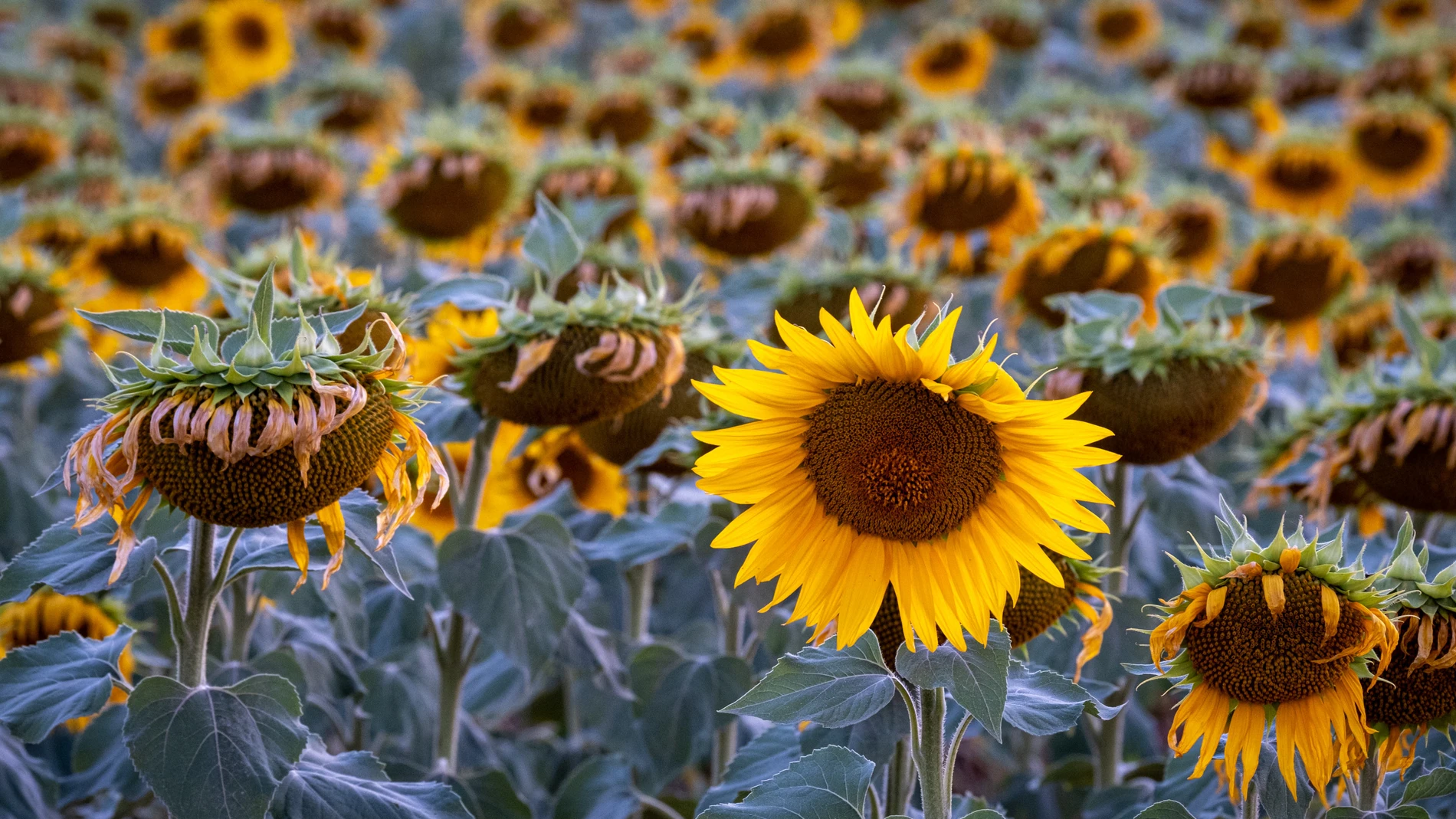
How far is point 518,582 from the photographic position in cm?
162

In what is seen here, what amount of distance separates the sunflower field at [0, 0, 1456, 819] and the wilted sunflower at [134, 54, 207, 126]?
0.81m

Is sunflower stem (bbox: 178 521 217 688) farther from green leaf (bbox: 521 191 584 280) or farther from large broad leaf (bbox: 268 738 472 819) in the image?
green leaf (bbox: 521 191 584 280)

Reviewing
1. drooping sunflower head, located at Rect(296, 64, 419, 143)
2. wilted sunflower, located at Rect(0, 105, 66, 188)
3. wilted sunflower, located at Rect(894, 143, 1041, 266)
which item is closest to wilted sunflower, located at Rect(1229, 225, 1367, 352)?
wilted sunflower, located at Rect(894, 143, 1041, 266)

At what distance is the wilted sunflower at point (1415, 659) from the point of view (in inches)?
46.4

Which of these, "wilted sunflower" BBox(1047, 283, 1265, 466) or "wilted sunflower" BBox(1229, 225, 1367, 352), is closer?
"wilted sunflower" BBox(1047, 283, 1265, 466)

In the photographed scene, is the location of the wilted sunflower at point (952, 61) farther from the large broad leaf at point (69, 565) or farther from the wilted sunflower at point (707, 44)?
the large broad leaf at point (69, 565)

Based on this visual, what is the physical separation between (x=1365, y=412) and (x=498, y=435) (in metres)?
1.21

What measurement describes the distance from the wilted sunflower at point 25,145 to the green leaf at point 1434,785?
3.66 metres

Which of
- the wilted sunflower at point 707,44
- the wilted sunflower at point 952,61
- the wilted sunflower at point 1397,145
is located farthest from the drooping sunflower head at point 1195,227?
the wilted sunflower at point 707,44

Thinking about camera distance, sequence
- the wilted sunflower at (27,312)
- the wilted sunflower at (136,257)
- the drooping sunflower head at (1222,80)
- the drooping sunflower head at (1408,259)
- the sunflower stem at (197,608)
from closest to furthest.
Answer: the sunflower stem at (197,608) → the wilted sunflower at (27,312) → the wilted sunflower at (136,257) → the drooping sunflower head at (1408,259) → the drooping sunflower head at (1222,80)

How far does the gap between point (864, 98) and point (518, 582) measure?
2530 millimetres

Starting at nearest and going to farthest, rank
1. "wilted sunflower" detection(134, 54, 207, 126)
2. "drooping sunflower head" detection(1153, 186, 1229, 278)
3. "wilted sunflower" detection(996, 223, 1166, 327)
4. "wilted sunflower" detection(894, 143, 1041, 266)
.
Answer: "wilted sunflower" detection(996, 223, 1166, 327)
"wilted sunflower" detection(894, 143, 1041, 266)
"drooping sunflower head" detection(1153, 186, 1229, 278)
"wilted sunflower" detection(134, 54, 207, 126)

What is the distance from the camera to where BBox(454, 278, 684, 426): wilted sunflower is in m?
1.50

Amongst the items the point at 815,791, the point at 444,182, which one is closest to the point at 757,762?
the point at 815,791
